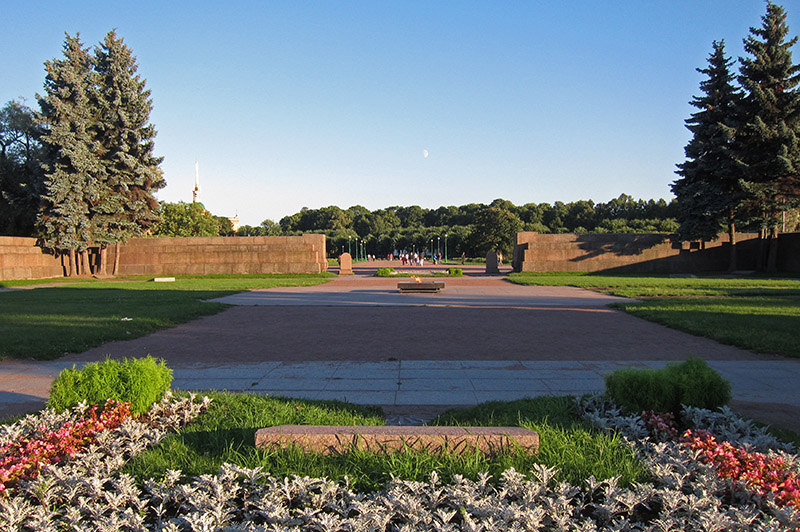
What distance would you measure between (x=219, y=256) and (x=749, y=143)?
30652 millimetres

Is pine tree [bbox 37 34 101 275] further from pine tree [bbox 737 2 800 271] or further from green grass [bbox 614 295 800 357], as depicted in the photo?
pine tree [bbox 737 2 800 271]

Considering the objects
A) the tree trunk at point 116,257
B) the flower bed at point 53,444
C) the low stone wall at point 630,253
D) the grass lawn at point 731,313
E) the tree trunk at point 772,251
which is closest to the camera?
the flower bed at point 53,444

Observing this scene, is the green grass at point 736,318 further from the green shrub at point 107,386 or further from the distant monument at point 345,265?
the distant monument at point 345,265

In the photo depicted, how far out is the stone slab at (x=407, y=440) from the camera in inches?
130

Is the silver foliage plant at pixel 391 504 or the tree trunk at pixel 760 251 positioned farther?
the tree trunk at pixel 760 251

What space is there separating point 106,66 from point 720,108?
3526 centimetres

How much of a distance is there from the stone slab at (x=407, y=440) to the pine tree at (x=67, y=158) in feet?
96.9

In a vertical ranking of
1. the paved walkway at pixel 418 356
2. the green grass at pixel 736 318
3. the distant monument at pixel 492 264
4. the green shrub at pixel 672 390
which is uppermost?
the distant monument at pixel 492 264

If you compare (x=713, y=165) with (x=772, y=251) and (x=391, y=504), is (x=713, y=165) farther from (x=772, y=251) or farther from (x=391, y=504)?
(x=391, y=504)

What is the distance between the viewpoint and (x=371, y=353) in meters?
7.92

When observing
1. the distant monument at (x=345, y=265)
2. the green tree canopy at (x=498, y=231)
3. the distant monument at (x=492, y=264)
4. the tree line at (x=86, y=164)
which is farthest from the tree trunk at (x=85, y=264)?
the green tree canopy at (x=498, y=231)

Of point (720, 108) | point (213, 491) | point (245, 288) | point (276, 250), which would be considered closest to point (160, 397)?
point (213, 491)

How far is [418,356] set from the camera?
25.2ft

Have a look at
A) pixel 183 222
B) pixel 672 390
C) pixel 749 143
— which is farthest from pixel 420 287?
pixel 183 222
